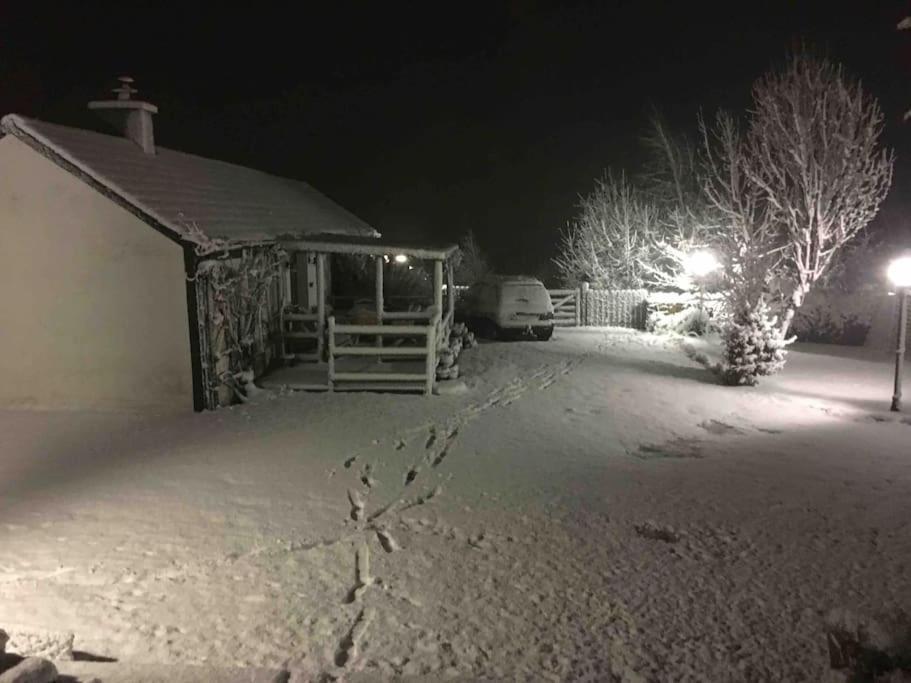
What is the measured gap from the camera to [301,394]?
42.2 ft

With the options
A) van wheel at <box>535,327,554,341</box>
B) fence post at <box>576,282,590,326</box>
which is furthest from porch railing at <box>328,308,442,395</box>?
fence post at <box>576,282,590,326</box>

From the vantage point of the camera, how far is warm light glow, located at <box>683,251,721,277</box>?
21975mm

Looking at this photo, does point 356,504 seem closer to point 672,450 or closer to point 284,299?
point 672,450

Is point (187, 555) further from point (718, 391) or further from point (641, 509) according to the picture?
point (718, 391)

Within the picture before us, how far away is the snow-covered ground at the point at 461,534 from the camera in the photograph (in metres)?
4.98

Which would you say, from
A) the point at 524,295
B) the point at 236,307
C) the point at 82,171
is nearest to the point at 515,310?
the point at 524,295

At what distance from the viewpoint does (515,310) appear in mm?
20000

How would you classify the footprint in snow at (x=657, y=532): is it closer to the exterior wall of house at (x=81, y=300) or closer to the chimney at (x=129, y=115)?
the exterior wall of house at (x=81, y=300)

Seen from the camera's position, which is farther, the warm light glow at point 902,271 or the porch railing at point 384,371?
the porch railing at point 384,371

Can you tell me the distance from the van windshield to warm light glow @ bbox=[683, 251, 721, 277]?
5198 mm

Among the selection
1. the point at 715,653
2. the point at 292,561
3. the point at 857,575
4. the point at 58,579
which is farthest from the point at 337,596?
the point at 857,575

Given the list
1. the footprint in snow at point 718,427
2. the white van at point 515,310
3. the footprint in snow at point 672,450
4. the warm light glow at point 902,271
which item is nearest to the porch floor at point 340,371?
the footprint in snow at point 672,450

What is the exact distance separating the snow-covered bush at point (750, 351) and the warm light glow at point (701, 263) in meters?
7.15

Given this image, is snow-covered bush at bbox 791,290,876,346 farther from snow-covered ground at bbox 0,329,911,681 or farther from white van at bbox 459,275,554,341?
snow-covered ground at bbox 0,329,911,681
